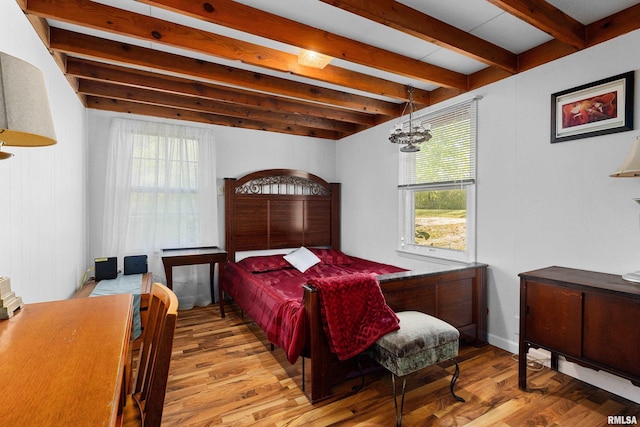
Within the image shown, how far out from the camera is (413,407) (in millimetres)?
2043

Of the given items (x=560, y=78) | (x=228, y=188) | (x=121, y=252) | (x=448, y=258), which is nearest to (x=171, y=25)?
(x=228, y=188)

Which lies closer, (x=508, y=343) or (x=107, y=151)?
(x=508, y=343)

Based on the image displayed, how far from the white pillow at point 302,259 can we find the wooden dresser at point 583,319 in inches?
95.7

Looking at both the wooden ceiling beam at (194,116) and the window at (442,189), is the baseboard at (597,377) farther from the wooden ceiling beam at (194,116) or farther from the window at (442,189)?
the wooden ceiling beam at (194,116)

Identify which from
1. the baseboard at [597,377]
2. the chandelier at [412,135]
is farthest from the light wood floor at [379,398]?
the chandelier at [412,135]

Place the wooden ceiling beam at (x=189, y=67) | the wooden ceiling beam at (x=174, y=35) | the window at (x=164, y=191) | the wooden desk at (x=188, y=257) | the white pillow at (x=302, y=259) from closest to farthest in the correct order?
Result: 1. the wooden ceiling beam at (x=174, y=35)
2. the wooden ceiling beam at (x=189, y=67)
3. the wooden desk at (x=188, y=257)
4. the window at (x=164, y=191)
5. the white pillow at (x=302, y=259)

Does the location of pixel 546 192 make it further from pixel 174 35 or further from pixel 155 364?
pixel 174 35

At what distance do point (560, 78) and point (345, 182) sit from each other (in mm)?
2947

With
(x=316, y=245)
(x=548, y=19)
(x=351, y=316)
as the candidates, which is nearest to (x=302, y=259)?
(x=316, y=245)

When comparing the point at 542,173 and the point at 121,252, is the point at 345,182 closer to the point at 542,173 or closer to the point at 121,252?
the point at 542,173

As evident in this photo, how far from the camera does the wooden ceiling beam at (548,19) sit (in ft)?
6.05

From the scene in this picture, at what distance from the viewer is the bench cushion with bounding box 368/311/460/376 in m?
1.92

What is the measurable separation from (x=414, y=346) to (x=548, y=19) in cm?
225

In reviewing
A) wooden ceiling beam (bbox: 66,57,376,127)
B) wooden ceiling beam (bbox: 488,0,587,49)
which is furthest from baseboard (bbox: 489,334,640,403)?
wooden ceiling beam (bbox: 66,57,376,127)
